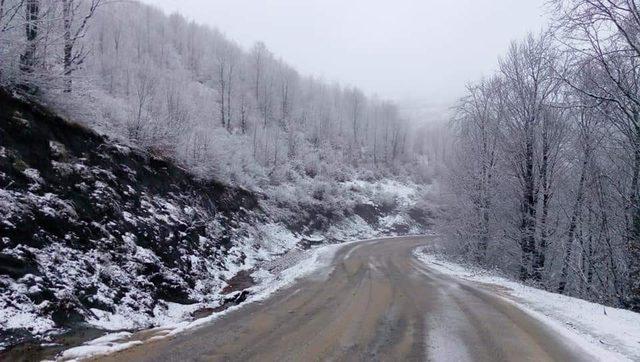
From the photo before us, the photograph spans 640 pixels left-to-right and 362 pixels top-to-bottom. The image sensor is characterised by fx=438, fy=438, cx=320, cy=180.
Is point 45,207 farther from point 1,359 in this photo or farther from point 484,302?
point 484,302

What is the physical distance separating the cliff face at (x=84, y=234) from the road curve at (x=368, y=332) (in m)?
2.40

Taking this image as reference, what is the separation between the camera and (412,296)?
455 inches

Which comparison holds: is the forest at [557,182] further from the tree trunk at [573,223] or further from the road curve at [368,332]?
the road curve at [368,332]

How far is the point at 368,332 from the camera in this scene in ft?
24.5

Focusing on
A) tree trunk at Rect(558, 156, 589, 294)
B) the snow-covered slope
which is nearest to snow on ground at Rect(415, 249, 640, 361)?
tree trunk at Rect(558, 156, 589, 294)

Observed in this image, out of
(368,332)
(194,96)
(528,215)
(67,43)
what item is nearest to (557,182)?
(528,215)

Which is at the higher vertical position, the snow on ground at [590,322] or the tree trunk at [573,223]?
the tree trunk at [573,223]

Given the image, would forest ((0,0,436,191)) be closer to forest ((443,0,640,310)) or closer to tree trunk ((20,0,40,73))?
tree trunk ((20,0,40,73))

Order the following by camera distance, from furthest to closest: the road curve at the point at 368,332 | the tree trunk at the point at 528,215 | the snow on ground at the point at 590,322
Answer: the tree trunk at the point at 528,215, the snow on ground at the point at 590,322, the road curve at the point at 368,332

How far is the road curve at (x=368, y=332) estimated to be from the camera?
621 cm

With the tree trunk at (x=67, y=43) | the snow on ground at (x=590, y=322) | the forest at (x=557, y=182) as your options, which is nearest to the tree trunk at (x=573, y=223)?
the forest at (x=557, y=182)

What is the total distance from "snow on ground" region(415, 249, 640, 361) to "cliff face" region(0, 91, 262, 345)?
829 cm

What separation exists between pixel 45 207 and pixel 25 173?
0.99 meters

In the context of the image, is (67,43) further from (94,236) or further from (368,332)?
(368,332)
